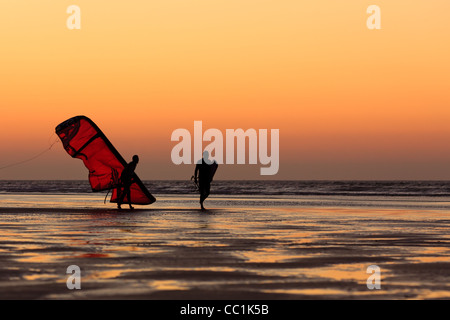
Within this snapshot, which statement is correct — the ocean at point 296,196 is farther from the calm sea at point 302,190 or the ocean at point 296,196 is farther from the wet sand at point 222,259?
the wet sand at point 222,259

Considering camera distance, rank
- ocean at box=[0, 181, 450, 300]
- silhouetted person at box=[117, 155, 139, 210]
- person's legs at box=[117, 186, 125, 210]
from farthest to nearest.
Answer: person's legs at box=[117, 186, 125, 210], silhouetted person at box=[117, 155, 139, 210], ocean at box=[0, 181, 450, 300]

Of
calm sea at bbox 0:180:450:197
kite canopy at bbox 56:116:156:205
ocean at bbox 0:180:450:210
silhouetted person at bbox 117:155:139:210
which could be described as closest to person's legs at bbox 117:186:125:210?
silhouetted person at bbox 117:155:139:210

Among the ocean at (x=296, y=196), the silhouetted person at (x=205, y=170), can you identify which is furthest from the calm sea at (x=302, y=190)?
the silhouetted person at (x=205, y=170)

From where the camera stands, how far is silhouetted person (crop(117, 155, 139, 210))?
81.7 feet

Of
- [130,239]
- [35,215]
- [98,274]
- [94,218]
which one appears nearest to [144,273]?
[98,274]

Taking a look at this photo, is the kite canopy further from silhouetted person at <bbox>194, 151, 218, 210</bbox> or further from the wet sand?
the wet sand

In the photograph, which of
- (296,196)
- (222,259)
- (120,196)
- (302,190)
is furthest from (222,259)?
(302,190)

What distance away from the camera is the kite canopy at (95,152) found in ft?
82.9

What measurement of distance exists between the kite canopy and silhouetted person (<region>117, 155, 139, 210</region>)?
0.18 m

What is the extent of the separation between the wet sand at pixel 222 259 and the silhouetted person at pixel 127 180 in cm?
541

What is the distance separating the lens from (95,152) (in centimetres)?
2573

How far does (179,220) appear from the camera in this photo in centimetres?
2025

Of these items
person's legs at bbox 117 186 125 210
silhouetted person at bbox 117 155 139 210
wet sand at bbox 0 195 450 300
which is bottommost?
wet sand at bbox 0 195 450 300
